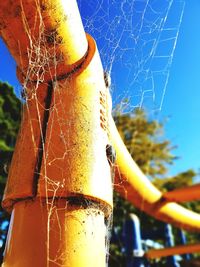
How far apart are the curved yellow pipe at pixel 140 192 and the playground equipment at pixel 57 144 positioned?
247mm

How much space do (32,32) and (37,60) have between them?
0.06 metres

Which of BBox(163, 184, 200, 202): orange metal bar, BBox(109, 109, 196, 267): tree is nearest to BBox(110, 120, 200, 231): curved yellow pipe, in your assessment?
BBox(163, 184, 200, 202): orange metal bar

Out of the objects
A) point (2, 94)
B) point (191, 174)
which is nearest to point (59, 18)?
point (2, 94)

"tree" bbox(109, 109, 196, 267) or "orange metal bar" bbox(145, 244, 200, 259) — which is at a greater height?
"tree" bbox(109, 109, 196, 267)

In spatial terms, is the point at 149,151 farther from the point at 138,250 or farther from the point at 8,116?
the point at 138,250

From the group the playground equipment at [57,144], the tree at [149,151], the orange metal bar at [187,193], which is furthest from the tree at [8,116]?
the playground equipment at [57,144]

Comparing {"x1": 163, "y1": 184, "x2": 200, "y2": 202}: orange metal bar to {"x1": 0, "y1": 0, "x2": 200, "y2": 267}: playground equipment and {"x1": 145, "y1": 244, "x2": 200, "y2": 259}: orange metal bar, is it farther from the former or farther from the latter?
{"x1": 0, "y1": 0, "x2": 200, "y2": 267}: playground equipment

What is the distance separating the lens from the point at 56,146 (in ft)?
2.03

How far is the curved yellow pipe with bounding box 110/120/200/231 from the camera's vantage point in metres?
0.98

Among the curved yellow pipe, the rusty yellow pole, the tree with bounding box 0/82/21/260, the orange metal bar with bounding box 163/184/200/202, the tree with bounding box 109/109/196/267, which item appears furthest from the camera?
the tree with bounding box 109/109/196/267

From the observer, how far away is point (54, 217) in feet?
1.83

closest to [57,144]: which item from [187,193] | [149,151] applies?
[187,193]

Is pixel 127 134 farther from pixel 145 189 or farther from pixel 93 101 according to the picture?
pixel 93 101

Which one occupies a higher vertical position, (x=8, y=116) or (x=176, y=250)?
(x=8, y=116)
